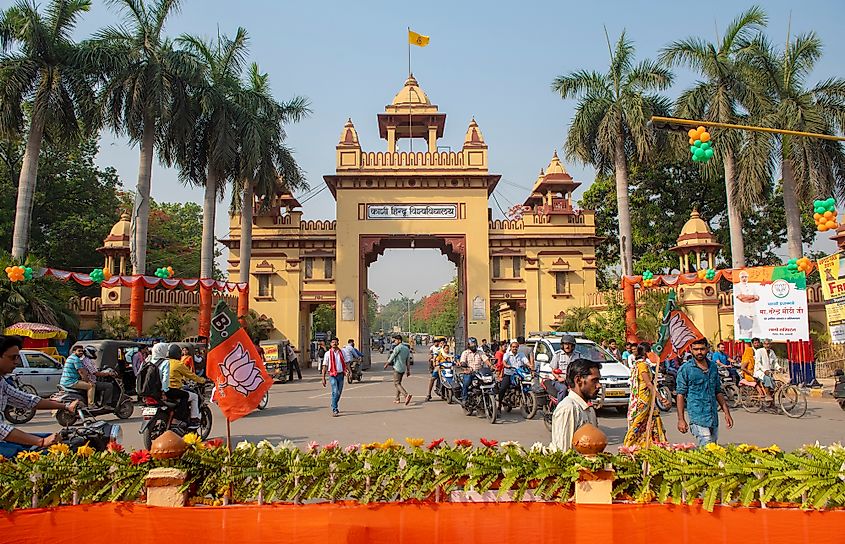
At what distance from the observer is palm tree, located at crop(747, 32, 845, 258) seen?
18.8 m

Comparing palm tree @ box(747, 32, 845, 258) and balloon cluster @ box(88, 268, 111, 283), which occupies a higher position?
palm tree @ box(747, 32, 845, 258)

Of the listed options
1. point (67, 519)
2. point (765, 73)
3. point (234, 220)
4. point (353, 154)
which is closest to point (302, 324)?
point (234, 220)

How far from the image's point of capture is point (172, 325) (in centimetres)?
2336

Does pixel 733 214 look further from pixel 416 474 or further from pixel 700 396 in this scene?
pixel 416 474

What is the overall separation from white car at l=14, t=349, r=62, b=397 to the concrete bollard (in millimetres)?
11961

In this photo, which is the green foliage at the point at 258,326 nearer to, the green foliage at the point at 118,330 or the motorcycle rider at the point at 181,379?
the green foliage at the point at 118,330

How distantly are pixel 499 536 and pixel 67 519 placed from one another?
2.57 m

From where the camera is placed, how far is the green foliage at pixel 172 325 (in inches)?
912

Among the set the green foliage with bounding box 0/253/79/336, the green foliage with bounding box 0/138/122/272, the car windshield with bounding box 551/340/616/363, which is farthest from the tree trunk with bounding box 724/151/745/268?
the green foliage with bounding box 0/138/122/272

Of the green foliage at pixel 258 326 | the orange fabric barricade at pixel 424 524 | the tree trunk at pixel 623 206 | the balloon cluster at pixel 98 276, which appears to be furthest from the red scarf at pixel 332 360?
the tree trunk at pixel 623 206

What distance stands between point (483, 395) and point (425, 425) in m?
1.33

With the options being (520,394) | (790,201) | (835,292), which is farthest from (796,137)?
(520,394)

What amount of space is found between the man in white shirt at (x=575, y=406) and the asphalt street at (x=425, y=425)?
5.02m

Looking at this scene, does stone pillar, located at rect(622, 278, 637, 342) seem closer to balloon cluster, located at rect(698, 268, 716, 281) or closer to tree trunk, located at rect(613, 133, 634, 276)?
tree trunk, located at rect(613, 133, 634, 276)
